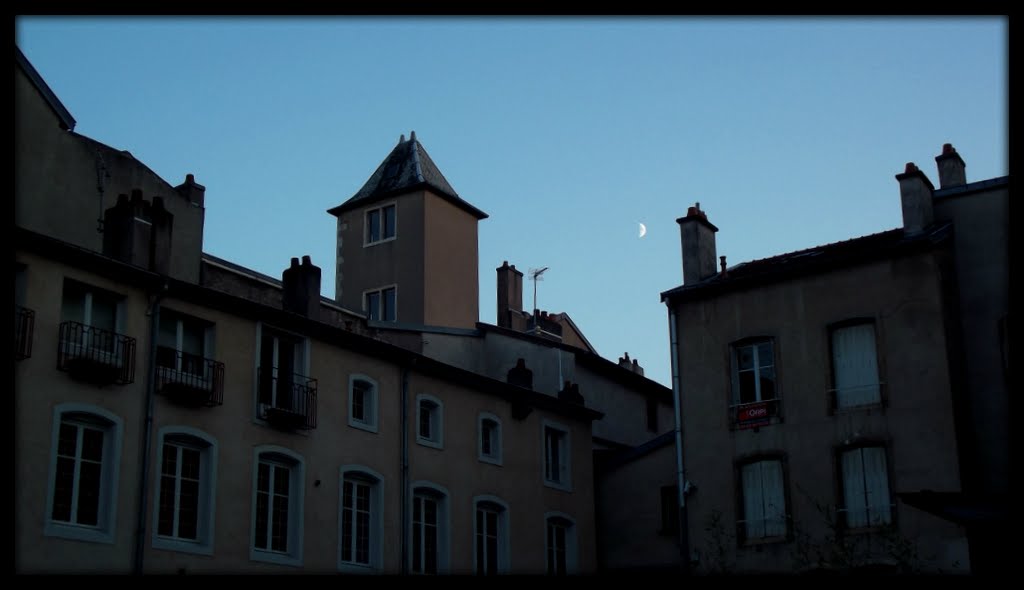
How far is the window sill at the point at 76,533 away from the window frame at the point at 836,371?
18.4 m

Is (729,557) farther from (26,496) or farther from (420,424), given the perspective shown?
(26,496)

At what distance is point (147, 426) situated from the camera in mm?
27469

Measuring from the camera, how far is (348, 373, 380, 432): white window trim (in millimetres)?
33078

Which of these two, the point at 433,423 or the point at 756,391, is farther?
the point at 433,423

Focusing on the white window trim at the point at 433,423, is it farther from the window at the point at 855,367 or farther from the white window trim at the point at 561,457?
the window at the point at 855,367

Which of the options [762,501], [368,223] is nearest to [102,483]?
[762,501]

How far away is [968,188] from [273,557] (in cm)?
2077

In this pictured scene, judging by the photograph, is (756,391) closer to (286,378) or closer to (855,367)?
(855,367)

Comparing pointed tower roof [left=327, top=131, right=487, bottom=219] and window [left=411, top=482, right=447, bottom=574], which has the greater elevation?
pointed tower roof [left=327, top=131, right=487, bottom=219]

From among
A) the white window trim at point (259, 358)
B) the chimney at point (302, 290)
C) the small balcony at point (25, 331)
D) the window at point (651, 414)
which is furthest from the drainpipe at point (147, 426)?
the window at point (651, 414)

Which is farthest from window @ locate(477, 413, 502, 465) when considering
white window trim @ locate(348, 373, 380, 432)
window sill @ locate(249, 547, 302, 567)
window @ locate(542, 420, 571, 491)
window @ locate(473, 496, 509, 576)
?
window sill @ locate(249, 547, 302, 567)

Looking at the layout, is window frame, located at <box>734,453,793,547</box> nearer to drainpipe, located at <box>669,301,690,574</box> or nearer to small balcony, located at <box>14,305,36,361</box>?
drainpipe, located at <box>669,301,690,574</box>

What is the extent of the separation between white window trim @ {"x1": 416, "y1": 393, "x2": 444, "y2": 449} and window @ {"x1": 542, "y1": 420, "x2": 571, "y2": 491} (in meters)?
4.74

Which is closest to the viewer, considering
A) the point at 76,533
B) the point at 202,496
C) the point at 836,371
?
the point at 76,533
